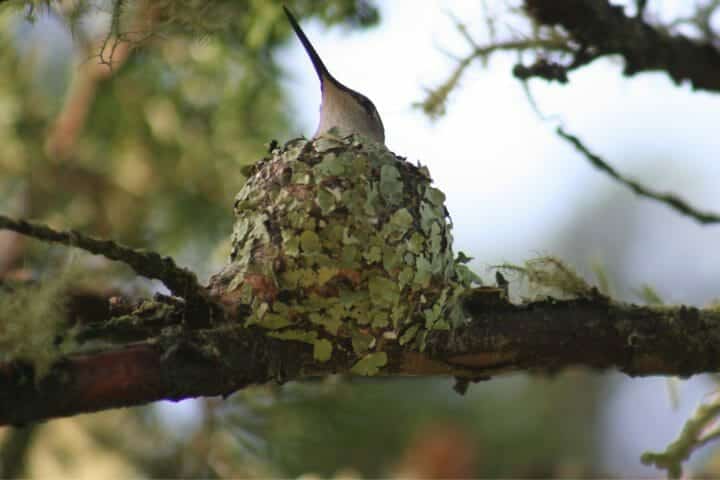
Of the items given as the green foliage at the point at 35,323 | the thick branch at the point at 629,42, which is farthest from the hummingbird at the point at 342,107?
the green foliage at the point at 35,323

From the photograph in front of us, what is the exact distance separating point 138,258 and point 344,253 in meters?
0.62

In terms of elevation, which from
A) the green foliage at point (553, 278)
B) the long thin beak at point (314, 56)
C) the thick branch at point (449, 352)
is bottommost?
the thick branch at point (449, 352)

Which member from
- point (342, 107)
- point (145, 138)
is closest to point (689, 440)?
point (342, 107)

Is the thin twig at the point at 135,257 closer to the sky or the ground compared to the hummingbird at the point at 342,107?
closer to the ground

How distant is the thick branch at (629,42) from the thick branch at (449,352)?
31.1 inches

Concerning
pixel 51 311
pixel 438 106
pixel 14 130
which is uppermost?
pixel 14 130

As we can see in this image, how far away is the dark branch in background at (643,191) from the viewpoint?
2379 millimetres

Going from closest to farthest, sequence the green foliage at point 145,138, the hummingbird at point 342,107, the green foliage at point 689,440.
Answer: the green foliage at point 689,440 → the hummingbird at point 342,107 → the green foliage at point 145,138

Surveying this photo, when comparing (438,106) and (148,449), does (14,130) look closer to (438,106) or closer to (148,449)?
(148,449)

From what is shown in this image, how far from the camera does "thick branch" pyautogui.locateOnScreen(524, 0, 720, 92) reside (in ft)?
8.98

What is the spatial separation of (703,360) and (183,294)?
126 centimetres

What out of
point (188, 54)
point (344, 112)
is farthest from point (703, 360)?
point (188, 54)

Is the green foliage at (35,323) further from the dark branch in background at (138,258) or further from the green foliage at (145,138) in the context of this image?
the green foliage at (145,138)

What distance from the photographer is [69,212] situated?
4566 mm
